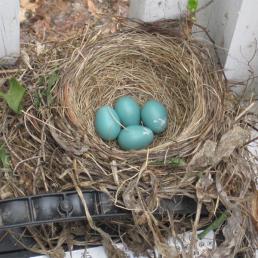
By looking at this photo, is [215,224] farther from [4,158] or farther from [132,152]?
[4,158]

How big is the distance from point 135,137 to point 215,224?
12.9 inches

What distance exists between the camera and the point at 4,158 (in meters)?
1.77

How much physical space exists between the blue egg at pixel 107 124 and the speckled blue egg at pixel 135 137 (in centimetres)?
2

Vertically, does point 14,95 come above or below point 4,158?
above

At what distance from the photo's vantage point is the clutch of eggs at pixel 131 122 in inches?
75.2

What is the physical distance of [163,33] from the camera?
198 cm

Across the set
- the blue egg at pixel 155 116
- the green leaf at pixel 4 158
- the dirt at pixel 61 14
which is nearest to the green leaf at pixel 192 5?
the blue egg at pixel 155 116

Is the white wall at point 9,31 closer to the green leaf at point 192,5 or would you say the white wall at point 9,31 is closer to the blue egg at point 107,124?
the blue egg at point 107,124

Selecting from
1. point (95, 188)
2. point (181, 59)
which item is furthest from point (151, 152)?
point (181, 59)

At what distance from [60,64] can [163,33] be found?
12.1 inches

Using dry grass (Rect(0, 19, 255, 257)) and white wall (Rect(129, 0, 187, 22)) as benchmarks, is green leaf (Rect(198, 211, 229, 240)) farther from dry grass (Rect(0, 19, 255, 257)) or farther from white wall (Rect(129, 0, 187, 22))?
white wall (Rect(129, 0, 187, 22))

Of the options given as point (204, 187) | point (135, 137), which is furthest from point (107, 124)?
point (204, 187)

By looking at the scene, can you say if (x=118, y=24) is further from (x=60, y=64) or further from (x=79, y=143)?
(x=79, y=143)

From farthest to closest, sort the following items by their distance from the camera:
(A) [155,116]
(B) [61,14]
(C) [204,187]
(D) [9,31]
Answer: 1. (B) [61,14]
2. (A) [155,116]
3. (D) [9,31]
4. (C) [204,187]
